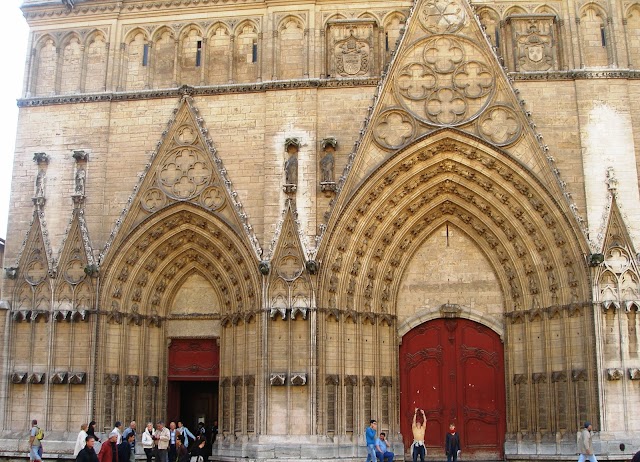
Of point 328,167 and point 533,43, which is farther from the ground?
point 533,43

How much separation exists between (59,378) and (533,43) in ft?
41.6

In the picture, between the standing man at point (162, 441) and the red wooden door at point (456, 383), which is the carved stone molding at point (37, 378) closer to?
the standing man at point (162, 441)

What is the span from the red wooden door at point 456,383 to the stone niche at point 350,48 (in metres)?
5.93

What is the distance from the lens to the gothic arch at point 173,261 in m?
17.8

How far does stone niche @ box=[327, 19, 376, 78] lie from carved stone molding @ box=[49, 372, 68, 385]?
8759 millimetres

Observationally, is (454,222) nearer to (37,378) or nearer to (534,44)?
(534,44)

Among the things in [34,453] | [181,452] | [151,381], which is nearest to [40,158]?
[151,381]

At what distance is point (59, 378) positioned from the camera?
685 inches

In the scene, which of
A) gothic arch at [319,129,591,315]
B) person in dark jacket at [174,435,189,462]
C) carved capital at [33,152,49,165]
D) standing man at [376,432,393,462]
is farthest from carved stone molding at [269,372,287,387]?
carved capital at [33,152,49,165]

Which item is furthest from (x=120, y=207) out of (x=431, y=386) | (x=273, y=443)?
(x=431, y=386)

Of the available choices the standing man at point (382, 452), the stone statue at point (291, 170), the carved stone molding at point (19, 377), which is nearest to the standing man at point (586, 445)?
the standing man at point (382, 452)

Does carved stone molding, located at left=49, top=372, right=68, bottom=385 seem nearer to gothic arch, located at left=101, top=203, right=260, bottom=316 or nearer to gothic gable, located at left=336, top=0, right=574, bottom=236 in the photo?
gothic arch, located at left=101, top=203, right=260, bottom=316

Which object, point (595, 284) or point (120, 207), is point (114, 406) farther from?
point (595, 284)

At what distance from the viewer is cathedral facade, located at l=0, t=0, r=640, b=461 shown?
55.2ft
